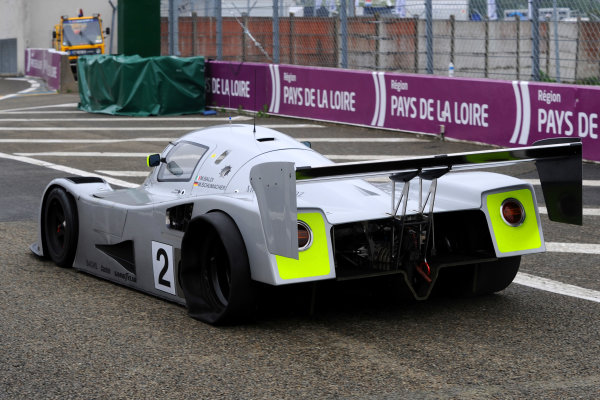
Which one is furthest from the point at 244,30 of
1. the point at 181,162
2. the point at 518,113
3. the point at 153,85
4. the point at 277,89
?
the point at 181,162

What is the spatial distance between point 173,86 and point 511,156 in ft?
53.1

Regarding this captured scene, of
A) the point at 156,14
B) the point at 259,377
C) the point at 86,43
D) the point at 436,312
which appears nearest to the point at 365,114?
the point at 156,14

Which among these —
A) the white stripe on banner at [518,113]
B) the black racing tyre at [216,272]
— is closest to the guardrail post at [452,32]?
the white stripe on banner at [518,113]

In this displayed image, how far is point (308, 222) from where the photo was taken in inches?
228

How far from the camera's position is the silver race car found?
564 cm

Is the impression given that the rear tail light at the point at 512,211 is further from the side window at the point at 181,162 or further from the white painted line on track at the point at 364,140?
the white painted line on track at the point at 364,140

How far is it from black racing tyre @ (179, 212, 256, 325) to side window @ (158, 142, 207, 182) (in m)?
1.22

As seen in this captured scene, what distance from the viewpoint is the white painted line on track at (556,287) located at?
6824mm

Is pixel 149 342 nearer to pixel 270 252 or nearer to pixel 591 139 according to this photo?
pixel 270 252

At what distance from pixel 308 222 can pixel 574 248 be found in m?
3.60

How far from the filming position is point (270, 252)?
17.9 ft

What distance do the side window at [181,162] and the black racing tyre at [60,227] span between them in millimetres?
778

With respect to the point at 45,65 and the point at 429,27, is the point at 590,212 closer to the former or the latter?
the point at 429,27

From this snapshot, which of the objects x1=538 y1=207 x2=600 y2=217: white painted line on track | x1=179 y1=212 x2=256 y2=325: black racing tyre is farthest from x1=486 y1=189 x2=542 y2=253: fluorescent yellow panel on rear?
x1=538 y1=207 x2=600 y2=217: white painted line on track
